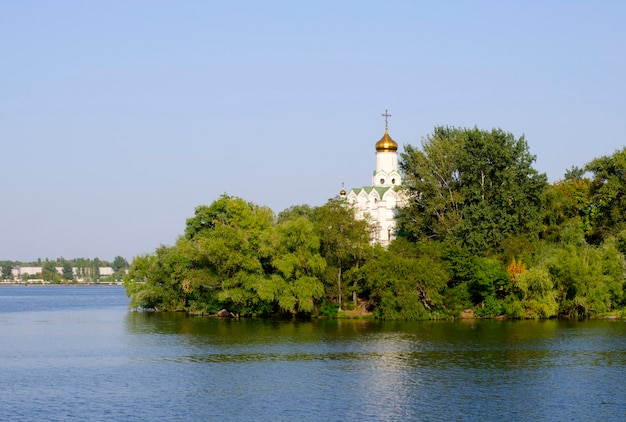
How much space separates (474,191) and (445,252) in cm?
597

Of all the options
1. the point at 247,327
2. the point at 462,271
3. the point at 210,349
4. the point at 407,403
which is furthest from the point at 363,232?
the point at 407,403

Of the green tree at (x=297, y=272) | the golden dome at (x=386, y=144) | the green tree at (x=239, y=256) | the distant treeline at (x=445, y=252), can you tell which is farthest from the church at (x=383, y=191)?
the green tree at (x=297, y=272)

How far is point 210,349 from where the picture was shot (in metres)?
45.2

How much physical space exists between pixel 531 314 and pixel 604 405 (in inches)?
1148

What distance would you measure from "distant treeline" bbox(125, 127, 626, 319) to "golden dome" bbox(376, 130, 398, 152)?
14.5m

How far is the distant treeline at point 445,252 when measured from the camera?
59656mm

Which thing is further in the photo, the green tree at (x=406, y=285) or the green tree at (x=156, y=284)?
the green tree at (x=156, y=284)

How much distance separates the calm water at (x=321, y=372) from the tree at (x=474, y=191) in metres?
9.99

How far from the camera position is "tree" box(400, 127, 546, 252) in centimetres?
6412

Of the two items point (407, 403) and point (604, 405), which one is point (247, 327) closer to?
point (407, 403)

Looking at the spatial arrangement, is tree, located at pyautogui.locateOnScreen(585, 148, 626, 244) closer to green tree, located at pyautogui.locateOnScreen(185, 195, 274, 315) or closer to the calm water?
the calm water

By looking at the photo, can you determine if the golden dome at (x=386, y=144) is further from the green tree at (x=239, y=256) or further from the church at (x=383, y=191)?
the green tree at (x=239, y=256)

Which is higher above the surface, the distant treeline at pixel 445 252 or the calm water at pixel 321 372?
the distant treeline at pixel 445 252

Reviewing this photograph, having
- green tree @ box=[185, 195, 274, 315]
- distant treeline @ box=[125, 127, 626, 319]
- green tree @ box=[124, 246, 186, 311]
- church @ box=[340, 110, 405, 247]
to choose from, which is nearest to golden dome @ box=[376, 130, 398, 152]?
church @ box=[340, 110, 405, 247]
